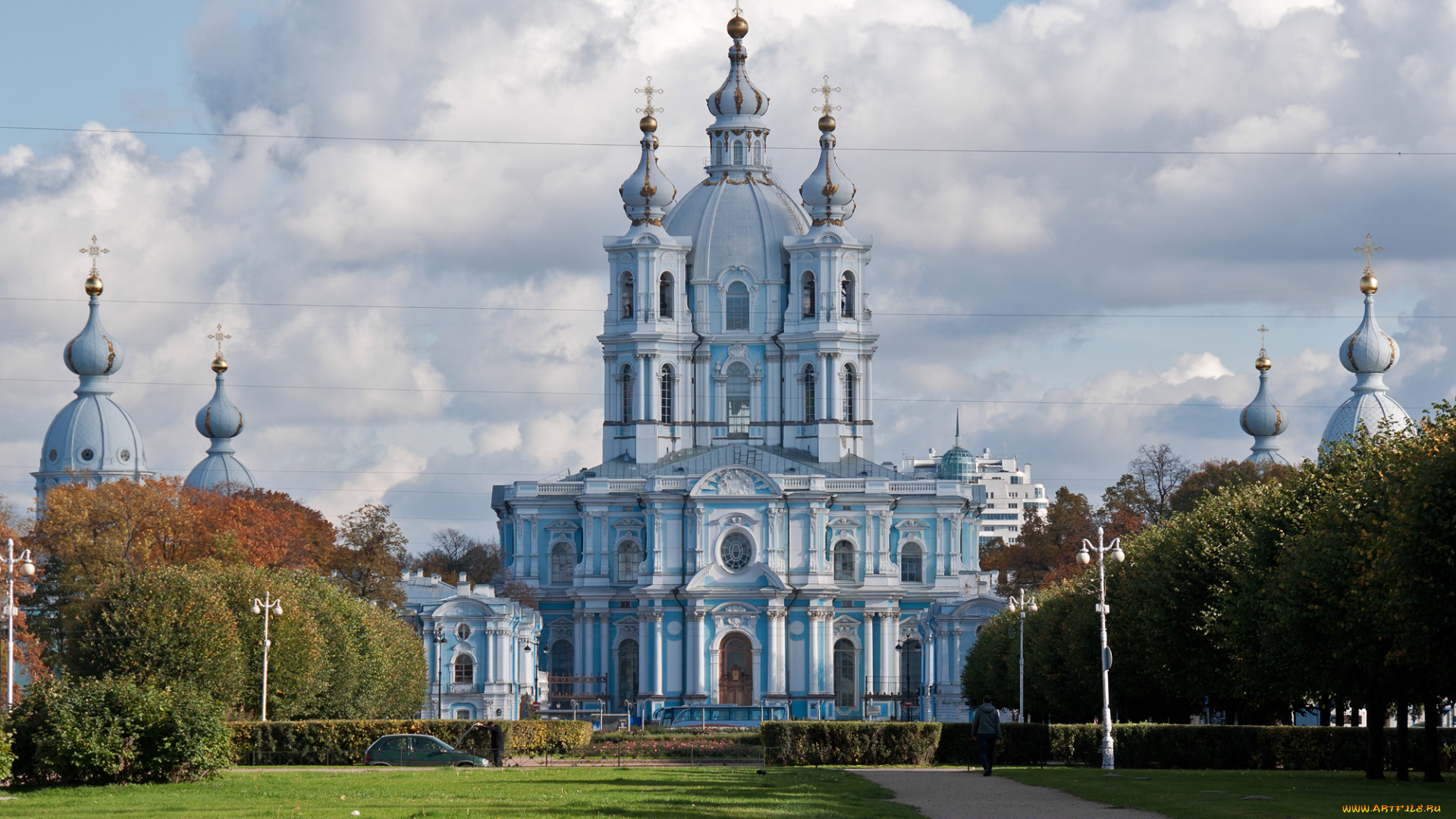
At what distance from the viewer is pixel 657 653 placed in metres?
106

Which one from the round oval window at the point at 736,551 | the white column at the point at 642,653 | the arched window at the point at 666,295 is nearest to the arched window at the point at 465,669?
the white column at the point at 642,653

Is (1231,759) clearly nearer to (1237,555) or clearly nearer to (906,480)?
(1237,555)

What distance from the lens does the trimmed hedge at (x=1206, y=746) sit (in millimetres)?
48875

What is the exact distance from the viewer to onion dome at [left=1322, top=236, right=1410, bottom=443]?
105 m

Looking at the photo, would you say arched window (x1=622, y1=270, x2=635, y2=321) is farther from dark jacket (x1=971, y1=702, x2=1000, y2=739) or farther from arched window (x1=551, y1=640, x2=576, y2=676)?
dark jacket (x1=971, y1=702, x2=1000, y2=739)

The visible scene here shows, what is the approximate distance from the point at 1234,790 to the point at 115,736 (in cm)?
2024

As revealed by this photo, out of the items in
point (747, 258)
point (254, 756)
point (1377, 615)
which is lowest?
point (254, 756)

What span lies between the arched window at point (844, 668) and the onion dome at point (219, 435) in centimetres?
3968

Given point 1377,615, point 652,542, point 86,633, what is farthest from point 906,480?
point 1377,615

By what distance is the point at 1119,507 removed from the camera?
11312 cm

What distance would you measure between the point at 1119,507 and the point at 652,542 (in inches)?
1006

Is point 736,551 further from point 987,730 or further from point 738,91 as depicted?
point 987,730

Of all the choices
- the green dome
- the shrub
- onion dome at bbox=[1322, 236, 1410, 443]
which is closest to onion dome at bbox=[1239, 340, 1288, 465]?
onion dome at bbox=[1322, 236, 1410, 443]

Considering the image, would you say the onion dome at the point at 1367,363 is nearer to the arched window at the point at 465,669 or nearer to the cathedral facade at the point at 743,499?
the cathedral facade at the point at 743,499
